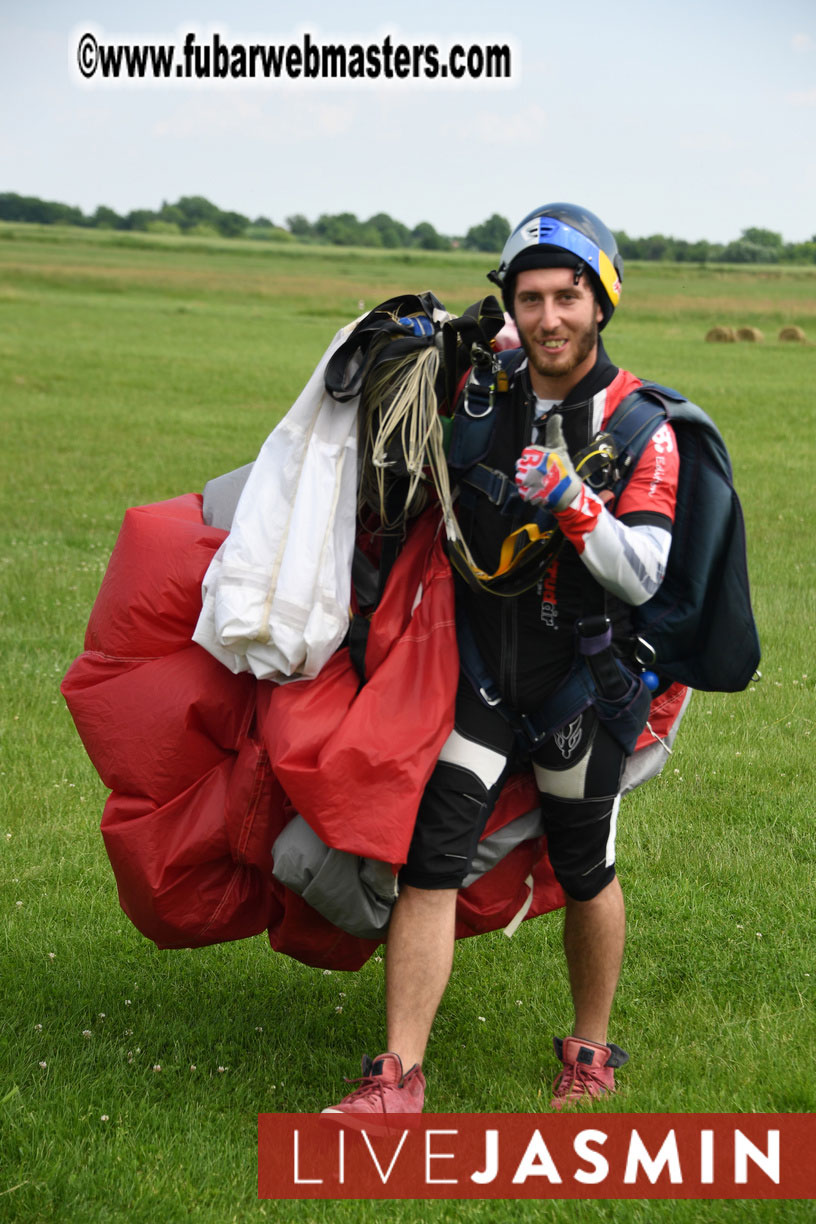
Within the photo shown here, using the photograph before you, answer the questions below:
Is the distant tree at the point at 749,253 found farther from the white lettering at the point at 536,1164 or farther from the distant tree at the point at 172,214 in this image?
the white lettering at the point at 536,1164

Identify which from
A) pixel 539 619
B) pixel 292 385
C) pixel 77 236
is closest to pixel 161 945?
pixel 539 619

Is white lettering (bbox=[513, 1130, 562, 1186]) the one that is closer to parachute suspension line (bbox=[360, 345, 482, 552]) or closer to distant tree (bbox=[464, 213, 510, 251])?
parachute suspension line (bbox=[360, 345, 482, 552])

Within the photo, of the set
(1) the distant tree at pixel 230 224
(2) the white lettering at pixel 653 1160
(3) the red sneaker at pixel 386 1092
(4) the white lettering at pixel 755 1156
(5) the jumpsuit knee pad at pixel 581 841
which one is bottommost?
(2) the white lettering at pixel 653 1160

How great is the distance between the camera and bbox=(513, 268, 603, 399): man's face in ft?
12.1

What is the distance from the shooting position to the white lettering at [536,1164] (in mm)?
3596

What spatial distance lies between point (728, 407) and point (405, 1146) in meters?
20.0

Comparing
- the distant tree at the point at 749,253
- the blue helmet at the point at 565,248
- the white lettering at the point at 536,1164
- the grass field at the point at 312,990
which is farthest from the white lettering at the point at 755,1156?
the distant tree at the point at 749,253

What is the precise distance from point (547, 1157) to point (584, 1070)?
0.50 metres

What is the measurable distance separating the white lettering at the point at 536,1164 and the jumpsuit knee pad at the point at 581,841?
771 mm

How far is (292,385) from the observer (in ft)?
83.7

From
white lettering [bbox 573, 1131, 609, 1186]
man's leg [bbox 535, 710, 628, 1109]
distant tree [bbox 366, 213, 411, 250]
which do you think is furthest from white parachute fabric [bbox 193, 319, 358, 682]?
distant tree [bbox 366, 213, 411, 250]

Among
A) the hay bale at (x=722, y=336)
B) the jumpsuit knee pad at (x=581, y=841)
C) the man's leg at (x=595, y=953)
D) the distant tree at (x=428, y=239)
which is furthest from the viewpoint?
the distant tree at (x=428, y=239)

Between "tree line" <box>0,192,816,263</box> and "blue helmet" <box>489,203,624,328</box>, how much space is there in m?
136

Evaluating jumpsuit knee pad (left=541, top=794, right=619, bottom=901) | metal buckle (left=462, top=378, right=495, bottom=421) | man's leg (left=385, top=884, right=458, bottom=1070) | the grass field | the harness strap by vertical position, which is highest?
metal buckle (left=462, top=378, right=495, bottom=421)
